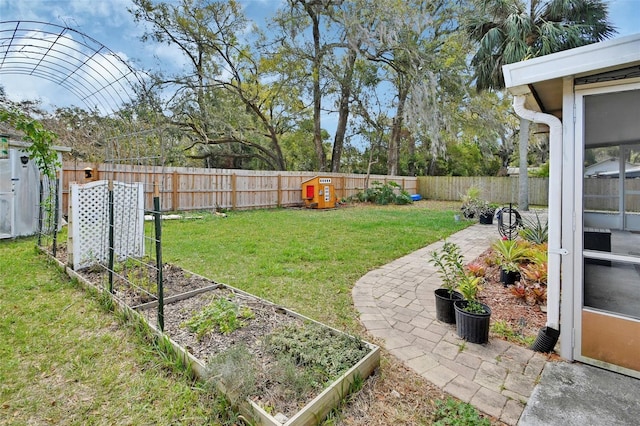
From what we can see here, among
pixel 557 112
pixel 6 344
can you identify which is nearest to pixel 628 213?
pixel 557 112

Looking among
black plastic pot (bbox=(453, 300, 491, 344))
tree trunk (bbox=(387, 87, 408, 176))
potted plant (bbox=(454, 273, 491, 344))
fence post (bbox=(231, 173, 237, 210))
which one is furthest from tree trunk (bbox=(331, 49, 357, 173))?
black plastic pot (bbox=(453, 300, 491, 344))

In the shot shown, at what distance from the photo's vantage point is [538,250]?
368 centimetres

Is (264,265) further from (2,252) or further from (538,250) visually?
(2,252)

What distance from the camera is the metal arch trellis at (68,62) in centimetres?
395

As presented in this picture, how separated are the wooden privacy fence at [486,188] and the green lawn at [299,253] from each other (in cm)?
911

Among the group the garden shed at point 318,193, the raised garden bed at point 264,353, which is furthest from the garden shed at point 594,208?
the garden shed at point 318,193

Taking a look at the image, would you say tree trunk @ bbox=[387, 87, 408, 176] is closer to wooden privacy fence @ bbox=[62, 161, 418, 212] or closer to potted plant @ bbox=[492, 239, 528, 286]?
wooden privacy fence @ bbox=[62, 161, 418, 212]

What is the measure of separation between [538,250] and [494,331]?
1.78m

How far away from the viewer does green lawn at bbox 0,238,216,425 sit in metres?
1.56

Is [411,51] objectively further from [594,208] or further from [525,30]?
[594,208]

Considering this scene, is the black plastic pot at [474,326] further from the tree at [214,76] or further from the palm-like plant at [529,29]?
the tree at [214,76]

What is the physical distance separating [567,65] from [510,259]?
Result: 8.03 feet

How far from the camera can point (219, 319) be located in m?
2.29

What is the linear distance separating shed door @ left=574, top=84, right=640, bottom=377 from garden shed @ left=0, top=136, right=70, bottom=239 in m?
6.72
